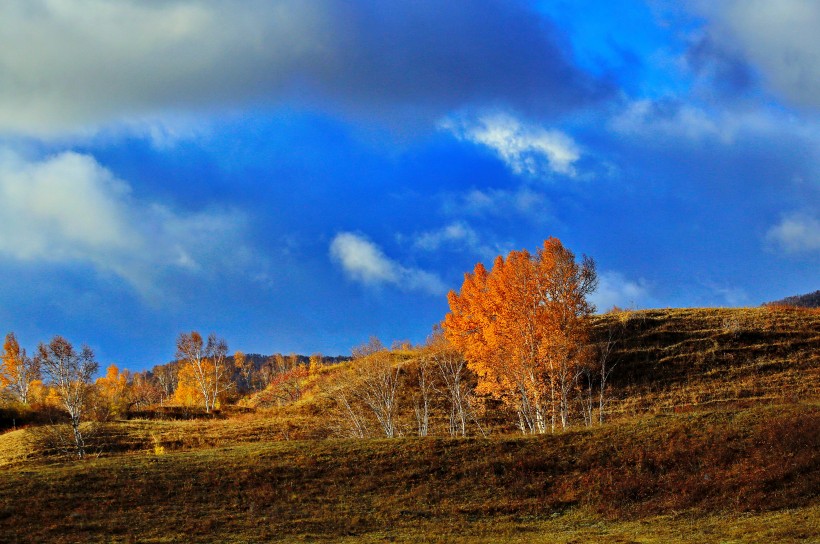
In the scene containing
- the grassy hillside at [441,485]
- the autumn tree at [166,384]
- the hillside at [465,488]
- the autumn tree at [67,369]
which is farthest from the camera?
the autumn tree at [166,384]

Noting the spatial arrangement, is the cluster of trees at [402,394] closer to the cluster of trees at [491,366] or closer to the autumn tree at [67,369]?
the cluster of trees at [491,366]

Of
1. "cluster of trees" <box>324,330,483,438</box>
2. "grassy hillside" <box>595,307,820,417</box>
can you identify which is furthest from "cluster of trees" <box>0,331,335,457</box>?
"grassy hillside" <box>595,307,820,417</box>

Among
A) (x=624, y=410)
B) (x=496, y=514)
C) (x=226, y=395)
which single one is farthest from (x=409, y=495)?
(x=226, y=395)

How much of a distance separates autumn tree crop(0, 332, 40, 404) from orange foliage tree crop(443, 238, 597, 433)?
2817 inches

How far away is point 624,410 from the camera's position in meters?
58.3

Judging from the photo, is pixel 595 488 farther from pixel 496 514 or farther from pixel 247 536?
pixel 247 536

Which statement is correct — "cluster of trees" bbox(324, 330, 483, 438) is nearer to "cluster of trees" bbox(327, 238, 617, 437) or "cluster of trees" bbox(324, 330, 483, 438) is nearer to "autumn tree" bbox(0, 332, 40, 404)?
"cluster of trees" bbox(327, 238, 617, 437)

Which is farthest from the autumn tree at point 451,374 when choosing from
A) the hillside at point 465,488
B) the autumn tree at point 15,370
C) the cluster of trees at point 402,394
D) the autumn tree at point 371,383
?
the autumn tree at point 15,370

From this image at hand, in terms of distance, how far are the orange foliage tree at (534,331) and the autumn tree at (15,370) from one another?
235 feet

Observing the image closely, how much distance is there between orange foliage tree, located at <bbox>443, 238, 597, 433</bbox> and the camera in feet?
164

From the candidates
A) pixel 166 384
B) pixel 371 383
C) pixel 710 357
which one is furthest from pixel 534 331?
pixel 166 384

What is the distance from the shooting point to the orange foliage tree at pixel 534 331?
5008 centimetres

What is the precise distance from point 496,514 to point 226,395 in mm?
80334

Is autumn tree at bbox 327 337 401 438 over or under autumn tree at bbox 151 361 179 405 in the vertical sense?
under
